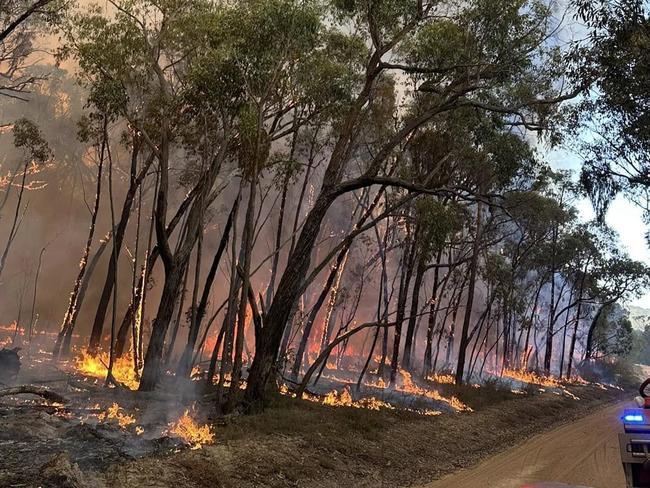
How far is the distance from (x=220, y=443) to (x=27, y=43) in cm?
1774

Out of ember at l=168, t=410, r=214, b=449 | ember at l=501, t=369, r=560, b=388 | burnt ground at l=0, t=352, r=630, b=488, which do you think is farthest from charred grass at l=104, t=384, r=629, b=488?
ember at l=501, t=369, r=560, b=388

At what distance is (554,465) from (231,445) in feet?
24.6

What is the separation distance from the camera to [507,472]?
1048 cm

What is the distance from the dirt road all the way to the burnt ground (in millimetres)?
617

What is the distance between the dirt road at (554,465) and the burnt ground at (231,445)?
62cm

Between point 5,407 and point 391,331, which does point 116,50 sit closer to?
point 5,407

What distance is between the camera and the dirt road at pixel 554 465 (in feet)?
31.8

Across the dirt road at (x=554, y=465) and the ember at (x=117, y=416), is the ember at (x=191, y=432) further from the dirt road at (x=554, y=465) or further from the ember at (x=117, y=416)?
the dirt road at (x=554, y=465)

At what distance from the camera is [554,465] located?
1125 cm

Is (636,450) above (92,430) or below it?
above

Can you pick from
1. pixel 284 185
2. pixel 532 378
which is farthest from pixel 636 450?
pixel 532 378

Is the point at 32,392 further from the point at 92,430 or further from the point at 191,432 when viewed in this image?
the point at 191,432

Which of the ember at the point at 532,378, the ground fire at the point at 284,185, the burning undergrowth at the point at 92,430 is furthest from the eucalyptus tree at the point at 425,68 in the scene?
the ember at the point at 532,378

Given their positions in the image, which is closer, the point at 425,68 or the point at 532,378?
the point at 425,68
